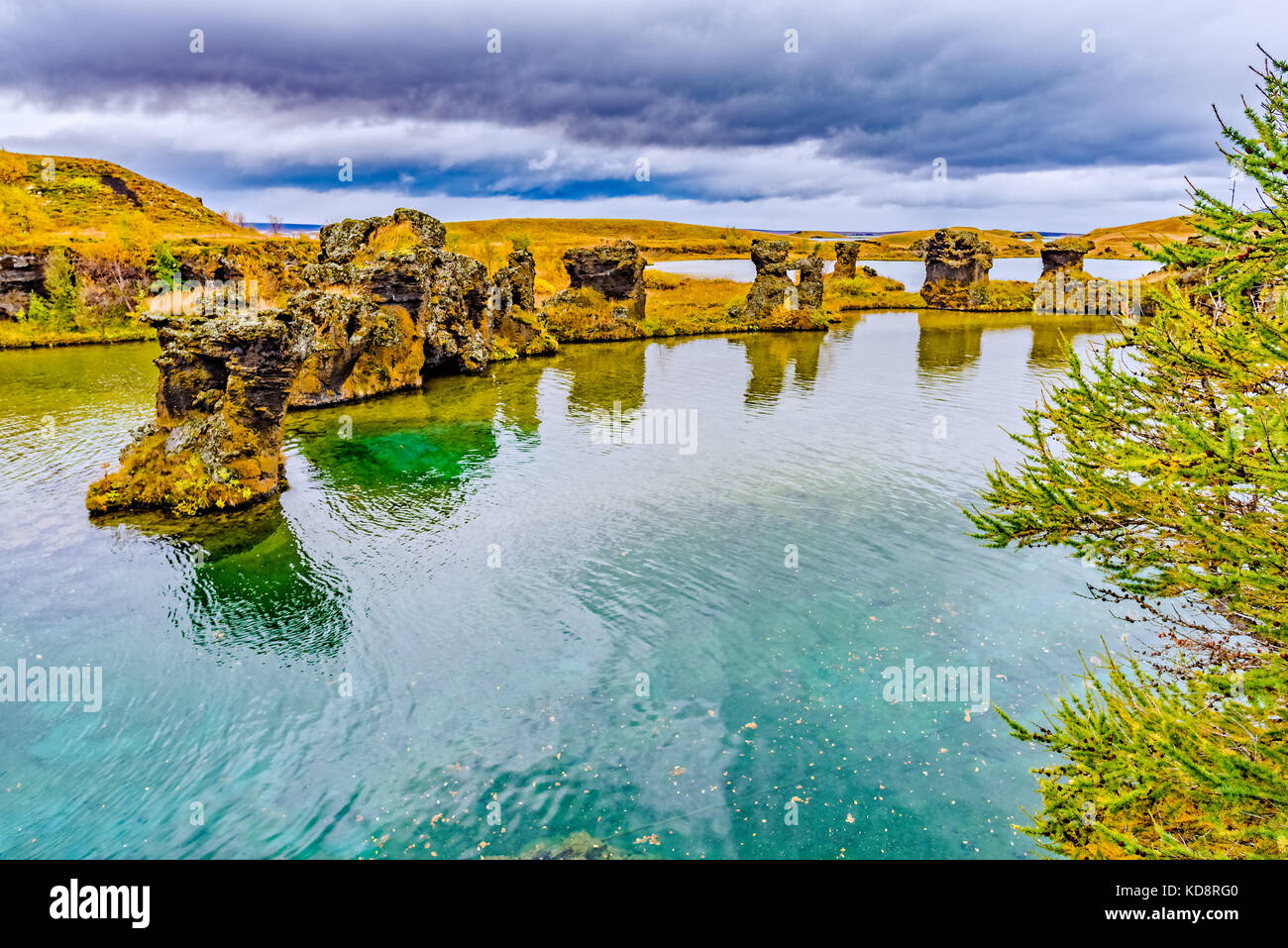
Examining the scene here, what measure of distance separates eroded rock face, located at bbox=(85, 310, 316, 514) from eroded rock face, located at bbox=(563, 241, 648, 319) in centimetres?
6122

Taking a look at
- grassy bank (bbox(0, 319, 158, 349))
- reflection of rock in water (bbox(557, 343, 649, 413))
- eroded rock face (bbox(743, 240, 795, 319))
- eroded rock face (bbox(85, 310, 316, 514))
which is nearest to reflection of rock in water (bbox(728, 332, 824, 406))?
eroded rock face (bbox(743, 240, 795, 319))

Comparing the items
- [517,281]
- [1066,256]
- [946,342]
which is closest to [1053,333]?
[946,342]

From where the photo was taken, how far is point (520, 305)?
3167 inches

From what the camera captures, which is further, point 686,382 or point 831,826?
point 686,382

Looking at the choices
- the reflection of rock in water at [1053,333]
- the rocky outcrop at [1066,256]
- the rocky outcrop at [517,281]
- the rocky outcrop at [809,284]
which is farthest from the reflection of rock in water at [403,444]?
the rocky outcrop at [1066,256]

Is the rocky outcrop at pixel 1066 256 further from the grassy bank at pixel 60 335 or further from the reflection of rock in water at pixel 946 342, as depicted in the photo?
the grassy bank at pixel 60 335

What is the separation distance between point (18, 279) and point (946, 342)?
10815cm

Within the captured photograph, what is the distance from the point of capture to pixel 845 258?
152m

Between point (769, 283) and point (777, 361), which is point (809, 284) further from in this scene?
point (777, 361)

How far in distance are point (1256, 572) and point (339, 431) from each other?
149 ft

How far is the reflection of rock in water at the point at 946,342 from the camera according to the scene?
70.6 m

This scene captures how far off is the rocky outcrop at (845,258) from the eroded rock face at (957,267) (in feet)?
68.4
